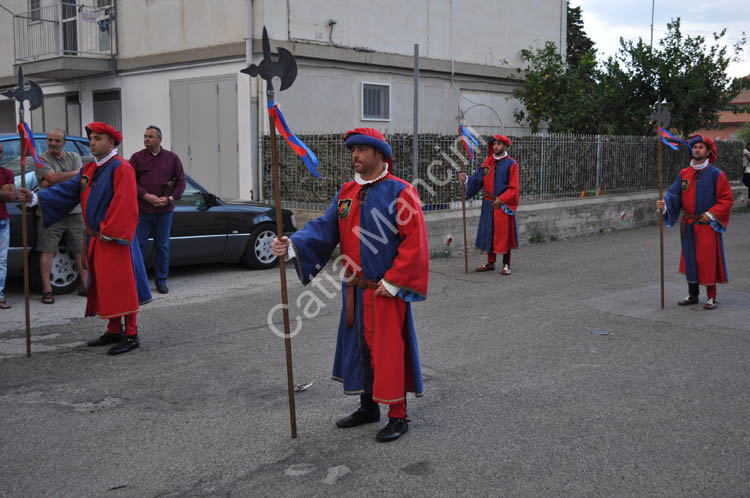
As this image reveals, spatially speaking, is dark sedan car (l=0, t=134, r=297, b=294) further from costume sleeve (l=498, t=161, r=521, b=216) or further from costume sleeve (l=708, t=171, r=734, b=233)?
costume sleeve (l=708, t=171, r=734, b=233)

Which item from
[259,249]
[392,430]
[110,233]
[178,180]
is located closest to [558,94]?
[259,249]

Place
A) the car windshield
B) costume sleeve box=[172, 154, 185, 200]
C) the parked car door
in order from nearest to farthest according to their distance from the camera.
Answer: the car windshield < costume sleeve box=[172, 154, 185, 200] < the parked car door

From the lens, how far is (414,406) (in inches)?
202

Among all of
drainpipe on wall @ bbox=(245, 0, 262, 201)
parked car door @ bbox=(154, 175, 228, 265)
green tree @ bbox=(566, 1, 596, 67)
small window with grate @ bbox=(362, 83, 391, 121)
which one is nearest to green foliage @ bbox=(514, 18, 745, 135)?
small window with grate @ bbox=(362, 83, 391, 121)

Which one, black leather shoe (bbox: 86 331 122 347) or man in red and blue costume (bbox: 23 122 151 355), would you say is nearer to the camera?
man in red and blue costume (bbox: 23 122 151 355)

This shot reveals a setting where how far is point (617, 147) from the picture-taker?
56.3 feet

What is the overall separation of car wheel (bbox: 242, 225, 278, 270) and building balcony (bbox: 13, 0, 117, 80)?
8418mm

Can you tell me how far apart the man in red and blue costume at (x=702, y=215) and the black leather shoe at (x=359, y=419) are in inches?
187

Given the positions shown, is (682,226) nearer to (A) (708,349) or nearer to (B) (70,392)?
(A) (708,349)

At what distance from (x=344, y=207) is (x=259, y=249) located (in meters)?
6.28

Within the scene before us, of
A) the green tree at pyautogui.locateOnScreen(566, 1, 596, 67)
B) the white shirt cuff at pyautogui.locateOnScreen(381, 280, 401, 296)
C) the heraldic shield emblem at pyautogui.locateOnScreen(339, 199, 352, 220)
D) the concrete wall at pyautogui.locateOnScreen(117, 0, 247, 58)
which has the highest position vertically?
the green tree at pyautogui.locateOnScreen(566, 1, 596, 67)

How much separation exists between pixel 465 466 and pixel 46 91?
716 inches

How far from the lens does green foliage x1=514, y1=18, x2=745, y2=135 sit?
18812mm

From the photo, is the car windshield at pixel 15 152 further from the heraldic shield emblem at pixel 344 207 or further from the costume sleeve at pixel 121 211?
the heraldic shield emblem at pixel 344 207
